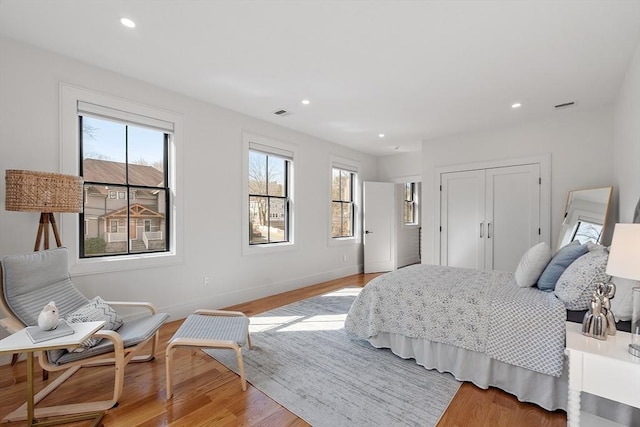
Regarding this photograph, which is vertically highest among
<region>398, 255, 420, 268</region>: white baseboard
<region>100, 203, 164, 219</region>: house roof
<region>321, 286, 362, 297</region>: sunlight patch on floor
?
<region>100, 203, 164, 219</region>: house roof

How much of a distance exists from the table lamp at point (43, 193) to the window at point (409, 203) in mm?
6141

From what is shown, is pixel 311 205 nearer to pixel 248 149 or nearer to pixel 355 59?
pixel 248 149

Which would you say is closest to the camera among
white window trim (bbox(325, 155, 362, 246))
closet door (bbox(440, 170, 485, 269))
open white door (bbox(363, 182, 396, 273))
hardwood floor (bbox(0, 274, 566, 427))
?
hardwood floor (bbox(0, 274, 566, 427))

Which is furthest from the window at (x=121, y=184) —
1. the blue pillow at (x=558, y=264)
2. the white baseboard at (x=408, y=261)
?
the white baseboard at (x=408, y=261)

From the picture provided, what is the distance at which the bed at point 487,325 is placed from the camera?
1857mm

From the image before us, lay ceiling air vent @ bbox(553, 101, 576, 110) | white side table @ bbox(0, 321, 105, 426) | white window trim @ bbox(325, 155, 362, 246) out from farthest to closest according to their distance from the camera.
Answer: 1. white window trim @ bbox(325, 155, 362, 246)
2. ceiling air vent @ bbox(553, 101, 576, 110)
3. white side table @ bbox(0, 321, 105, 426)

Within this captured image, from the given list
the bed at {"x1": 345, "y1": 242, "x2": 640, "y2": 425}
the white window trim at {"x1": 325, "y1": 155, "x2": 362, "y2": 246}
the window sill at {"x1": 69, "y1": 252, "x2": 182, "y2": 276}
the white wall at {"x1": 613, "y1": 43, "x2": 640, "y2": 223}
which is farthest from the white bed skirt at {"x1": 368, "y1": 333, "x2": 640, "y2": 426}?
the white window trim at {"x1": 325, "y1": 155, "x2": 362, "y2": 246}

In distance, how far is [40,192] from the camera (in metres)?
2.17

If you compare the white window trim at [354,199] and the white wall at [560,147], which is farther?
the white window trim at [354,199]

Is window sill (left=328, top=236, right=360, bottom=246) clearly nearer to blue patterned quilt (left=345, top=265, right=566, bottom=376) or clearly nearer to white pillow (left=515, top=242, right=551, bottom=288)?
blue patterned quilt (left=345, top=265, right=566, bottom=376)

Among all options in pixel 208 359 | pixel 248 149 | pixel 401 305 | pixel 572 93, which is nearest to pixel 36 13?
pixel 248 149

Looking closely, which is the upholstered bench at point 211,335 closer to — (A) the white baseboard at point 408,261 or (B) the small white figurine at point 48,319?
(B) the small white figurine at point 48,319

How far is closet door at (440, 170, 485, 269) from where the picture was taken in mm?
4793

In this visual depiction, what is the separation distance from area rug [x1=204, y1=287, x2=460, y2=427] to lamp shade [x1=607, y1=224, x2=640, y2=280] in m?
1.24
